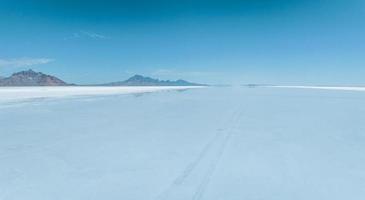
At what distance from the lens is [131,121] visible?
19.9ft

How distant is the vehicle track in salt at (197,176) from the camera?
2236 millimetres

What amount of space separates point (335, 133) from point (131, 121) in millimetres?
3599

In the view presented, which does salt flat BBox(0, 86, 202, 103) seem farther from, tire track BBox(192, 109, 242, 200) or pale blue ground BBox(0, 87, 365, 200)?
tire track BBox(192, 109, 242, 200)

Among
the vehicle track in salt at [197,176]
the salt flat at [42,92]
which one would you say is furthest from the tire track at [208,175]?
the salt flat at [42,92]

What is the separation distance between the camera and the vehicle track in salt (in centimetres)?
224

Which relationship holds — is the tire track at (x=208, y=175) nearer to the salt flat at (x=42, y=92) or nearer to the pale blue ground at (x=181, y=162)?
the pale blue ground at (x=181, y=162)

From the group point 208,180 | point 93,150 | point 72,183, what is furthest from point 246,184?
point 93,150

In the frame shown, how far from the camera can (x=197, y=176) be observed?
2609mm

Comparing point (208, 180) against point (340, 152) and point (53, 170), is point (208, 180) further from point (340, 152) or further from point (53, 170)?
point (340, 152)

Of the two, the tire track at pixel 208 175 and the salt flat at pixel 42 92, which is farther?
the salt flat at pixel 42 92

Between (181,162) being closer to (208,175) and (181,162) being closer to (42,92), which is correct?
(208,175)

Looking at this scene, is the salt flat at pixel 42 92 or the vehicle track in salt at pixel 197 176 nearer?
the vehicle track in salt at pixel 197 176

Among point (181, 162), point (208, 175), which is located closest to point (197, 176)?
point (208, 175)

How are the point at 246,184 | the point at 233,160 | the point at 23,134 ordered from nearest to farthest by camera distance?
1. the point at 246,184
2. the point at 233,160
3. the point at 23,134
